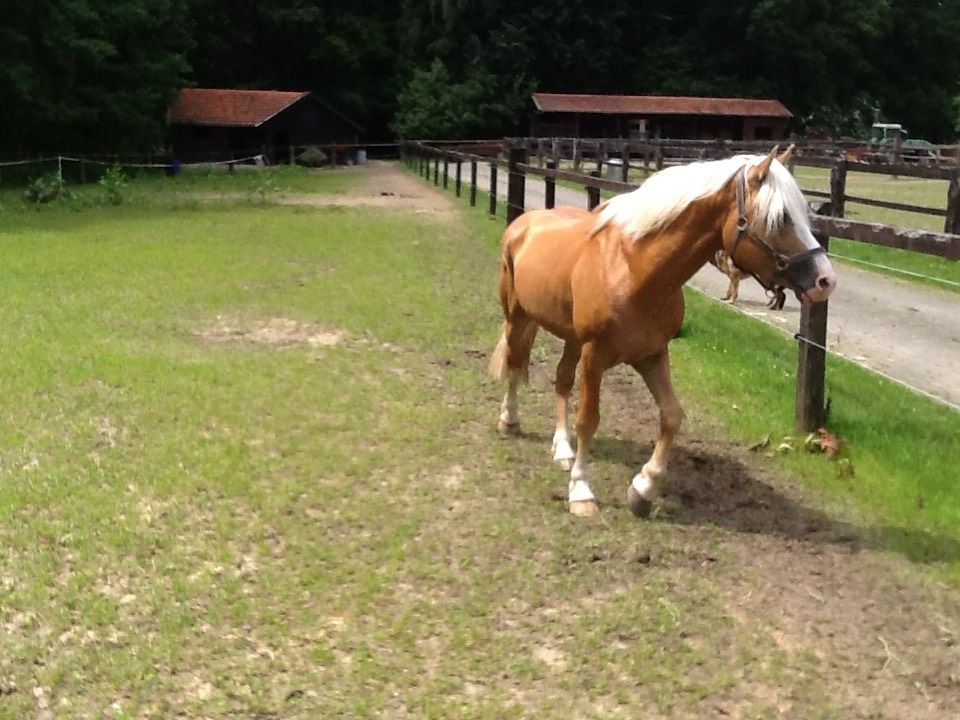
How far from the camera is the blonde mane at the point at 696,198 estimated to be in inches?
147

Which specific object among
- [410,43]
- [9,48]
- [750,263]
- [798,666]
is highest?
[410,43]

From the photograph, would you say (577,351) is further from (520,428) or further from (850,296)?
(850,296)

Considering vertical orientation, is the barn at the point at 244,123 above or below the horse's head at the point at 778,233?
above

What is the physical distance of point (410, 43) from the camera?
59062 millimetres

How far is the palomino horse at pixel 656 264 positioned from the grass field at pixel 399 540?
0.54 meters

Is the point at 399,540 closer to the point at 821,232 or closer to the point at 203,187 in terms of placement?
the point at 821,232

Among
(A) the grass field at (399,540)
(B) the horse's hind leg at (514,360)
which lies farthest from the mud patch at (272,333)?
(B) the horse's hind leg at (514,360)

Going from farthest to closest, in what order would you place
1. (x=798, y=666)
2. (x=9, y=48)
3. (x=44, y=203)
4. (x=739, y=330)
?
(x=9, y=48) < (x=44, y=203) < (x=739, y=330) < (x=798, y=666)

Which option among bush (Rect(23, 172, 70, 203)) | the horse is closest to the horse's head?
the horse

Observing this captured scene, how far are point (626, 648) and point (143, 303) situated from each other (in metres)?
7.19

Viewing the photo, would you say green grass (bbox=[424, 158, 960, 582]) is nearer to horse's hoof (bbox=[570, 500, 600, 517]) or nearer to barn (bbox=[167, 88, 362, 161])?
horse's hoof (bbox=[570, 500, 600, 517])

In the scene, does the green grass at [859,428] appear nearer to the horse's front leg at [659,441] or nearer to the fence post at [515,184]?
the horse's front leg at [659,441]

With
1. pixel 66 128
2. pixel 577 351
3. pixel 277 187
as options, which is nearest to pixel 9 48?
pixel 66 128

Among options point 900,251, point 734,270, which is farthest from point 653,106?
point 734,270
